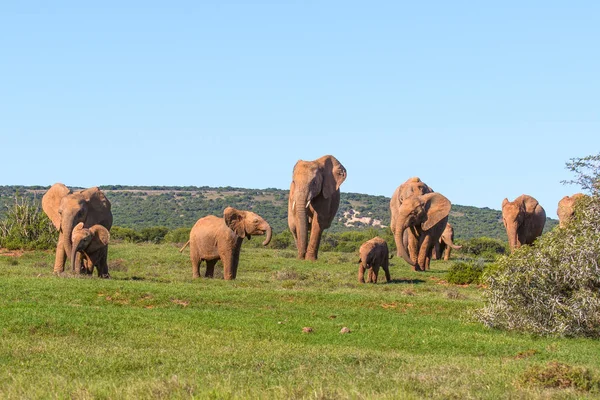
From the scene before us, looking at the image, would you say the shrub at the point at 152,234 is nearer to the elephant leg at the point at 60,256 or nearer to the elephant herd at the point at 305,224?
the elephant herd at the point at 305,224

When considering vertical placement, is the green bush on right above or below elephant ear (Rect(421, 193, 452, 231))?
below

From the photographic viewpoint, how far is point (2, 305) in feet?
64.5

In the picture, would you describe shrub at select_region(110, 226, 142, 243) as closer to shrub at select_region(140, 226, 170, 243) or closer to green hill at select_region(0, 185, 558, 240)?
shrub at select_region(140, 226, 170, 243)

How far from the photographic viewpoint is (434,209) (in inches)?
1346

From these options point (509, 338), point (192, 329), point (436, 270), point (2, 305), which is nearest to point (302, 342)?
point (192, 329)

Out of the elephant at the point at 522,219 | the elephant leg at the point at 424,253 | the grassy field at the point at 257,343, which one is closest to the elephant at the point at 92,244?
the grassy field at the point at 257,343

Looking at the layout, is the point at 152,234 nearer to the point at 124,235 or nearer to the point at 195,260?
the point at 124,235

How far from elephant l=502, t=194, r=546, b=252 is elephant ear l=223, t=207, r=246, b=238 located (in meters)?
15.4

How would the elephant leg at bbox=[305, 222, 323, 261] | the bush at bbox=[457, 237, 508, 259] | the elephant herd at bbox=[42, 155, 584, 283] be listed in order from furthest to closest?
1. the bush at bbox=[457, 237, 508, 259]
2. the elephant leg at bbox=[305, 222, 323, 261]
3. the elephant herd at bbox=[42, 155, 584, 283]

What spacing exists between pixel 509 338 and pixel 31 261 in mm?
20050

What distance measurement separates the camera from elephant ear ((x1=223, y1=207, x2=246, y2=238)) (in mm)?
26969

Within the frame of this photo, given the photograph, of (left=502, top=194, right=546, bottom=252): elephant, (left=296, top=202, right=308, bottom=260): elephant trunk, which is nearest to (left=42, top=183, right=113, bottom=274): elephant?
(left=296, top=202, right=308, bottom=260): elephant trunk

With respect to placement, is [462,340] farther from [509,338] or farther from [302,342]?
[302,342]

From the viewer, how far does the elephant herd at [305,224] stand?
26900mm
